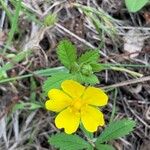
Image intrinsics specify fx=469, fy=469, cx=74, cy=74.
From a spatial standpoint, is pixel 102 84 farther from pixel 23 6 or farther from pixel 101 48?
pixel 23 6

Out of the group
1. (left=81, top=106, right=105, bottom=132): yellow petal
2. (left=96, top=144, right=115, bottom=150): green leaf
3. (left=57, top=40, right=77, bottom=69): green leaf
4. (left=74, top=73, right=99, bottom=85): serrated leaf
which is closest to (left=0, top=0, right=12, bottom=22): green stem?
(left=57, top=40, right=77, bottom=69): green leaf

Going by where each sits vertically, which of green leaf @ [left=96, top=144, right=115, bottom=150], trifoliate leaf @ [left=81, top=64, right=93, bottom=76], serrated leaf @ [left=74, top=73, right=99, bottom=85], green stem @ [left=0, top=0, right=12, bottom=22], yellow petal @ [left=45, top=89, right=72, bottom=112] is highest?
green stem @ [left=0, top=0, right=12, bottom=22]

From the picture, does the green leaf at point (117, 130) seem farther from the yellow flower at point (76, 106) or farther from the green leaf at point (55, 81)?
the green leaf at point (55, 81)

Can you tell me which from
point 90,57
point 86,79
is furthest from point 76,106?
point 90,57

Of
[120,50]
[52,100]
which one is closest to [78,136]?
[52,100]

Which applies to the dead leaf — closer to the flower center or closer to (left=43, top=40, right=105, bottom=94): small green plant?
(left=43, top=40, right=105, bottom=94): small green plant

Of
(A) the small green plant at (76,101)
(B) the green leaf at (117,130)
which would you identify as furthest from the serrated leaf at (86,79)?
(B) the green leaf at (117,130)
